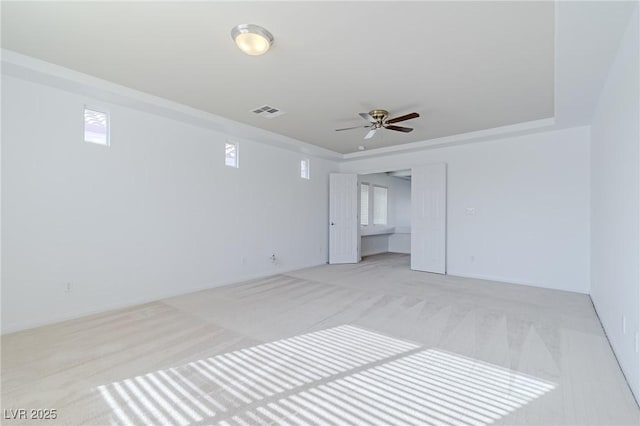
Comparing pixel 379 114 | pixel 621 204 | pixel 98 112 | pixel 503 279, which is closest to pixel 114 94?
pixel 98 112

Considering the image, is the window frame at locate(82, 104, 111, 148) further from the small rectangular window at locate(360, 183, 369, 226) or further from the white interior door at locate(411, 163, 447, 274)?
the small rectangular window at locate(360, 183, 369, 226)

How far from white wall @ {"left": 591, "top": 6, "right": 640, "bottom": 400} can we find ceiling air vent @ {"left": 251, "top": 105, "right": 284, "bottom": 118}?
3465 mm

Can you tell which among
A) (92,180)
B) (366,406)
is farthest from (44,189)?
(366,406)

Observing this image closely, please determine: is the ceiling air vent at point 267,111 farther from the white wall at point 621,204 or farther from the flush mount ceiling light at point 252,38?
the white wall at point 621,204

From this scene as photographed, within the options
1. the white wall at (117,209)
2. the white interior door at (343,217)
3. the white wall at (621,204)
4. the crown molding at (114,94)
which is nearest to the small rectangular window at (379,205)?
the white interior door at (343,217)

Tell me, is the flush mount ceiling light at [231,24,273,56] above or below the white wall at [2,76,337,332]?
above

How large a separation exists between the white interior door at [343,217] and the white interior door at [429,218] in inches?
57.5

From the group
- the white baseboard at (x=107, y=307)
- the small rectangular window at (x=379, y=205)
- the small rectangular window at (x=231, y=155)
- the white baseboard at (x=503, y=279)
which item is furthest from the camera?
the small rectangular window at (x=379, y=205)

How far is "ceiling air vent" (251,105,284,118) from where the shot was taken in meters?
4.09

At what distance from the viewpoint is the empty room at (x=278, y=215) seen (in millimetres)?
2057

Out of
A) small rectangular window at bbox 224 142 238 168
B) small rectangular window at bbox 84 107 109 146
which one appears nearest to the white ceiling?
small rectangular window at bbox 84 107 109 146

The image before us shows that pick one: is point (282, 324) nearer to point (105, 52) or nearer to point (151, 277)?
point (151, 277)

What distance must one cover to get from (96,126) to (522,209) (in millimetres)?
6421

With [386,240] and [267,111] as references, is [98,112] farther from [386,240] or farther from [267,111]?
[386,240]
